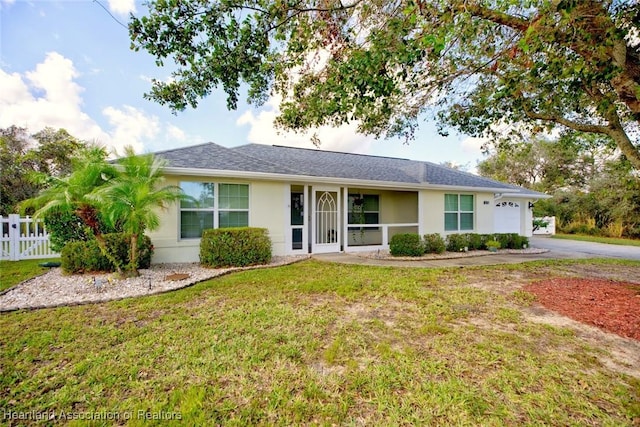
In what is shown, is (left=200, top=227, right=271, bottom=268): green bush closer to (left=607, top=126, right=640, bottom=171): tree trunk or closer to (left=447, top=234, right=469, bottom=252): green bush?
(left=447, top=234, right=469, bottom=252): green bush

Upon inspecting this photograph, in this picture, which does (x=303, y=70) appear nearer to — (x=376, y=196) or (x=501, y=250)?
(x=376, y=196)

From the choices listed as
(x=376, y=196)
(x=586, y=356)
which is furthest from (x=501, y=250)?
(x=586, y=356)

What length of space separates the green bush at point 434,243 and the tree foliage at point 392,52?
483 cm

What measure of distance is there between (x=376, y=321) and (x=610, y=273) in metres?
7.87

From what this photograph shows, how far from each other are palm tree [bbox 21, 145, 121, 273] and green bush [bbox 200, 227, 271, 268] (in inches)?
80.8

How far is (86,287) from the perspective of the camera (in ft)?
18.4

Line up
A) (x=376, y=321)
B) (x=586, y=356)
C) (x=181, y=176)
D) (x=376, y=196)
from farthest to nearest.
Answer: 1. (x=376, y=196)
2. (x=181, y=176)
3. (x=376, y=321)
4. (x=586, y=356)

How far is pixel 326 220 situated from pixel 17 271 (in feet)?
29.4

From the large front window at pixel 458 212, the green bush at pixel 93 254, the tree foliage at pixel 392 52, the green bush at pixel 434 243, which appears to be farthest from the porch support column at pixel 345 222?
the green bush at pixel 93 254

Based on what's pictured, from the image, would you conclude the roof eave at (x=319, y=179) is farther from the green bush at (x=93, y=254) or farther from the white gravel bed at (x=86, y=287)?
the white gravel bed at (x=86, y=287)

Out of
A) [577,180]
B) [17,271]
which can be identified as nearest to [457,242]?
[17,271]

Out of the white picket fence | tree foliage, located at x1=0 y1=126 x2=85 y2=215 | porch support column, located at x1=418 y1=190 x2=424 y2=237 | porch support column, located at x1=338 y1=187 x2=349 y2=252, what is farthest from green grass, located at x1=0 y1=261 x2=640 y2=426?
tree foliage, located at x1=0 y1=126 x2=85 y2=215

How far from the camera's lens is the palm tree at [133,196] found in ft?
17.9

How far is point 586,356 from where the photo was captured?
10.4ft
